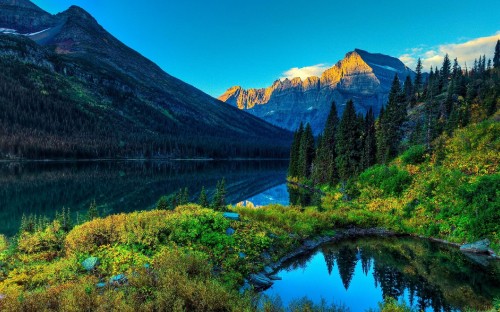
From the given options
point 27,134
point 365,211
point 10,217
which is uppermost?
point 27,134

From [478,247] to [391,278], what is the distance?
1056 centimetres

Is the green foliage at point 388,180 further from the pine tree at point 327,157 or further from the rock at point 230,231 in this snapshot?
the rock at point 230,231

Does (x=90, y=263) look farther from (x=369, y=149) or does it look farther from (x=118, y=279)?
(x=369, y=149)

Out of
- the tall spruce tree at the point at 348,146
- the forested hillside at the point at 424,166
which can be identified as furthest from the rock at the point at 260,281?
the tall spruce tree at the point at 348,146

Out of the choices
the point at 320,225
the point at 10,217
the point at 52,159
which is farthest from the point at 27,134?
the point at 320,225

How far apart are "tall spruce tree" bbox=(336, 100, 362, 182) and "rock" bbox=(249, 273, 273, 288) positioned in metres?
40.4

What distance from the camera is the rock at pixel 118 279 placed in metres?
12.5

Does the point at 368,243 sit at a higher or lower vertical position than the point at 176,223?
lower

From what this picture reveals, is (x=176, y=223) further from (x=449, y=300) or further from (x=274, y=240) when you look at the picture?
(x=449, y=300)

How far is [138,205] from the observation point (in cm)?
4650

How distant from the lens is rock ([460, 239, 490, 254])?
24359 millimetres

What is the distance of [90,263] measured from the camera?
14.4m

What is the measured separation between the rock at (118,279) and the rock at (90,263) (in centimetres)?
185

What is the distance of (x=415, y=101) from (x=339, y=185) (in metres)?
36.0
